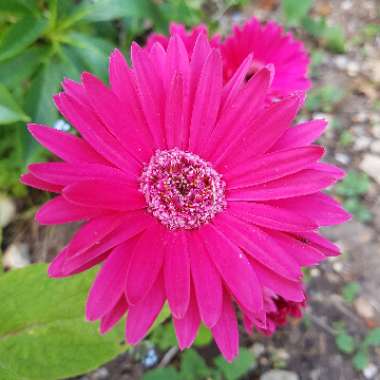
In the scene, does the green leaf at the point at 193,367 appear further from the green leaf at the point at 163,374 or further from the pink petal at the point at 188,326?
the pink petal at the point at 188,326

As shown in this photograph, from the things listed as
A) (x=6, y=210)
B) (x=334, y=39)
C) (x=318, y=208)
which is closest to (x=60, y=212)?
(x=318, y=208)

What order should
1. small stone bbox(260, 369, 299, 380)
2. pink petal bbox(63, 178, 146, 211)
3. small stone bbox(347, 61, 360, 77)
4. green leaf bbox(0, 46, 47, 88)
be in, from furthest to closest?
small stone bbox(347, 61, 360, 77), small stone bbox(260, 369, 299, 380), green leaf bbox(0, 46, 47, 88), pink petal bbox(63, 178, 146, 211)

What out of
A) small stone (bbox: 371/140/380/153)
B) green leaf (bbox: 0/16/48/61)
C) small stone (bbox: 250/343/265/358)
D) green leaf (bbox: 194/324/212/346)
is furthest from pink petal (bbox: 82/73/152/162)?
small stone (bbox: 371/140/380/153)

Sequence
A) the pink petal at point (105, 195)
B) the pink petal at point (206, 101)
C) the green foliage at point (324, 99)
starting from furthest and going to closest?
the green foliage at point (324, 99) < the pink petal at point (206, 101) < the pink petal at point (105, 195)

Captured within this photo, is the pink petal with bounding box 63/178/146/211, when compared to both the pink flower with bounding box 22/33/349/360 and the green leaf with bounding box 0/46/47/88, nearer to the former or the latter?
the pink flower with bounding box 22/33/349/360

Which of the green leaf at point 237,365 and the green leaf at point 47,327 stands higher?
the green leaf at point 47,327

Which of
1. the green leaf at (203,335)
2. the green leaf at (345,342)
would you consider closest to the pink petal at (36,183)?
the green leaf at (203,335)

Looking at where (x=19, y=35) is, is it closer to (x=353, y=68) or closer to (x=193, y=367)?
(x=193, y=367)
